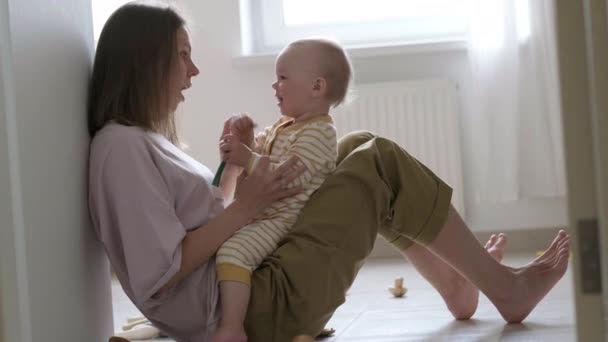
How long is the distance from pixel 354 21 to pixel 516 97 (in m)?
0.76

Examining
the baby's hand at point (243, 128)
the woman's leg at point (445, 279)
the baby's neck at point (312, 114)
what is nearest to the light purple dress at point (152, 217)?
the baby's hand at point (243, 128)

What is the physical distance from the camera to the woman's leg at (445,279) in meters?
1.93

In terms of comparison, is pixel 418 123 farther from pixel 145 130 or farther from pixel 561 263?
pixel 145 130

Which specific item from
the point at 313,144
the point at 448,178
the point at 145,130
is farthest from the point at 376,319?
the point at 448,178

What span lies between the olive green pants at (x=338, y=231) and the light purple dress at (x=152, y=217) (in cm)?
10

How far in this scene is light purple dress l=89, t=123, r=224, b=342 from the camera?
151cm

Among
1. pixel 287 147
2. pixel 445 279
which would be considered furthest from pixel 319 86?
pixel 445 279

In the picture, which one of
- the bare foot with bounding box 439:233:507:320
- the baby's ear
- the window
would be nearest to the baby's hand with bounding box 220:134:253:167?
the baby's ear

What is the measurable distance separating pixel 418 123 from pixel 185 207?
2.15m

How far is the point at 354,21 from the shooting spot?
3.85 m

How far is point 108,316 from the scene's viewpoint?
1.71m

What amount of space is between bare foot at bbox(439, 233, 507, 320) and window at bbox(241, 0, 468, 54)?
1831 mm

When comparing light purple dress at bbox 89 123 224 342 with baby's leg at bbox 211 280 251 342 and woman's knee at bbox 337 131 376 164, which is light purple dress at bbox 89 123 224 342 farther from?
woman's knee at bbox 337 131 376 164

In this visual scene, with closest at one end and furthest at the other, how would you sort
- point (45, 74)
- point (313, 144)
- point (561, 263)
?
point (45, 74), point (313, 144), point (561, 263)
